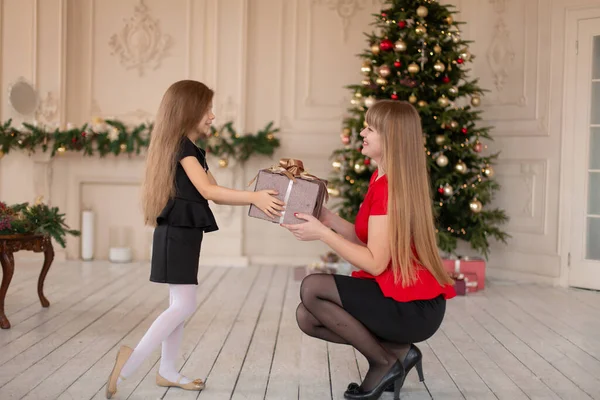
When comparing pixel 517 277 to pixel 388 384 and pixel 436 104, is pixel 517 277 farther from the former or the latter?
pixel 388 384

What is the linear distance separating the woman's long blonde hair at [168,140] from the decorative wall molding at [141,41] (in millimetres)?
4205

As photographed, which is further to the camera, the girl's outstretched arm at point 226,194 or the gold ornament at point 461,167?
the gold ornament at point 461,167

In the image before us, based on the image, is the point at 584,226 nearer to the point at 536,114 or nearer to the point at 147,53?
the point at 536,114

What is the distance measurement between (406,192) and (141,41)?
4.77 metres

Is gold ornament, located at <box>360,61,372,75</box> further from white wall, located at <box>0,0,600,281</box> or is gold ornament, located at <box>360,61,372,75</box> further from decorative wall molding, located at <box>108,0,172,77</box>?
decorative wall molding, located at <box>108,0,172,77</box>

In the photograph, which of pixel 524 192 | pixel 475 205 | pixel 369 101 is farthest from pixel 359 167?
pixel 524 192

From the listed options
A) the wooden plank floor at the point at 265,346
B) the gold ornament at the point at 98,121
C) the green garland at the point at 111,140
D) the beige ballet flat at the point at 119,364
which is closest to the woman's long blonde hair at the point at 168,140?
the beige ballet flat at the point at 119,364

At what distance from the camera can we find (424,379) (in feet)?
10.8

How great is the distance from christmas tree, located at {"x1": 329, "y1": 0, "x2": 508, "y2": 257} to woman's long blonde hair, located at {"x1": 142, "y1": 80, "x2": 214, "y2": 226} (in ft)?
9.82

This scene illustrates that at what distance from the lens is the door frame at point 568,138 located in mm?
6031

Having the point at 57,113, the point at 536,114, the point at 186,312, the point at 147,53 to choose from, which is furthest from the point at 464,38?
the point at 186,312

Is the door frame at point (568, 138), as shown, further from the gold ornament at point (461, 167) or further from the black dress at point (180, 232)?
the black dress at point (180, 232)

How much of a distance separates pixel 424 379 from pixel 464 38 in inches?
160

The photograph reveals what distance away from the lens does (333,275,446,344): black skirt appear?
2.82m
